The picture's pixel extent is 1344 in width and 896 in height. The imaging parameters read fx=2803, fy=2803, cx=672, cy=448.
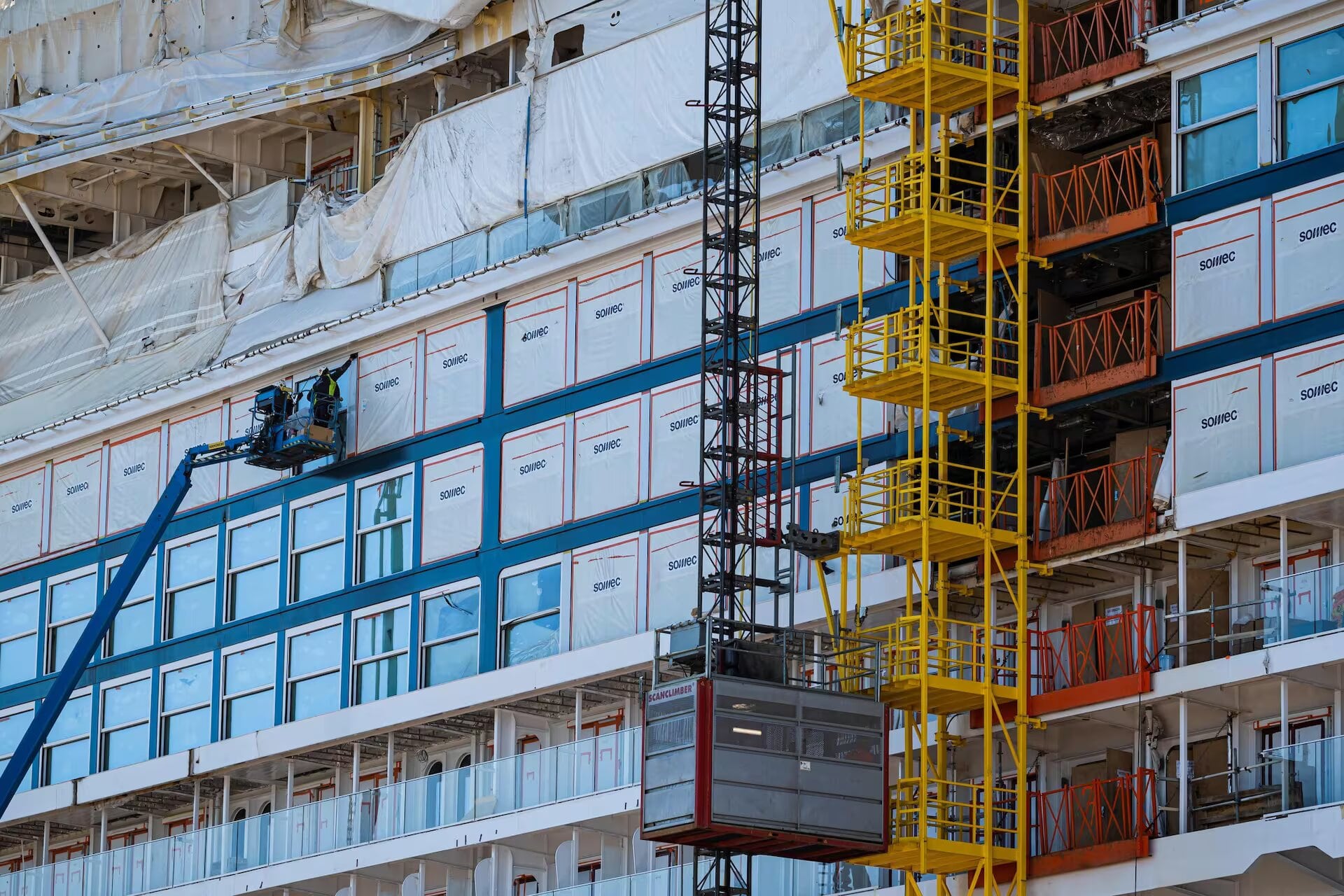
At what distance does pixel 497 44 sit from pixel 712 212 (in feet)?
36.9

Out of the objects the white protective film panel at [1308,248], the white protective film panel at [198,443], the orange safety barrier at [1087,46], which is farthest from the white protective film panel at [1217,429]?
the white protective film panel at [198,443]

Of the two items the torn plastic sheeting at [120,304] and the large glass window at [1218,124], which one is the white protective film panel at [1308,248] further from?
the torn plastic sheeting at [120,304]

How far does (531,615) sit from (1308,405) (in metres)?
21.6

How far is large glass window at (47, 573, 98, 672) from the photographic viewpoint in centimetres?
7819

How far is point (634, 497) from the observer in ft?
212

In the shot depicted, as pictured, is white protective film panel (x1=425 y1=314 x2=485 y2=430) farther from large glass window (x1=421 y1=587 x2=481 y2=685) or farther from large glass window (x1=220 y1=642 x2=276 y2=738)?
large glass window (x1=220 y1=642 x2=276 y2=738)

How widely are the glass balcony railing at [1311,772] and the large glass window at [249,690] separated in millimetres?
30331

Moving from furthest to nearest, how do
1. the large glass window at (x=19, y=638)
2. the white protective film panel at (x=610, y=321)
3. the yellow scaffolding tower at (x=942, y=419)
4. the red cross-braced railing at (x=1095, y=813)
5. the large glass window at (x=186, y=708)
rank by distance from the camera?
the large glass window at (x=19, y=638) < the large glass window at (x=186, y=708) < the white protective film panel at (x=610, y=321) < the yellow scaffolding tower at (x=942, y=419) < the red cross-braced railing at (x=1095, y=813)

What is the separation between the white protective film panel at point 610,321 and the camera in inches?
2579

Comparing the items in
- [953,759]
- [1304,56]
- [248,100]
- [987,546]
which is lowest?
[953,759]

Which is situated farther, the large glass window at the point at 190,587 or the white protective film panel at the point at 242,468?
the large glass window at the point at 190,587

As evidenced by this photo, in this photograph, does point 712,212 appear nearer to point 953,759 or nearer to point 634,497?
point 634,497

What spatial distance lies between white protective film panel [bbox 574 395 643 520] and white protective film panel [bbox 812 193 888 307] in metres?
5.83

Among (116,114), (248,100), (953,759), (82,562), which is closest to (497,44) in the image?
(248,100)
